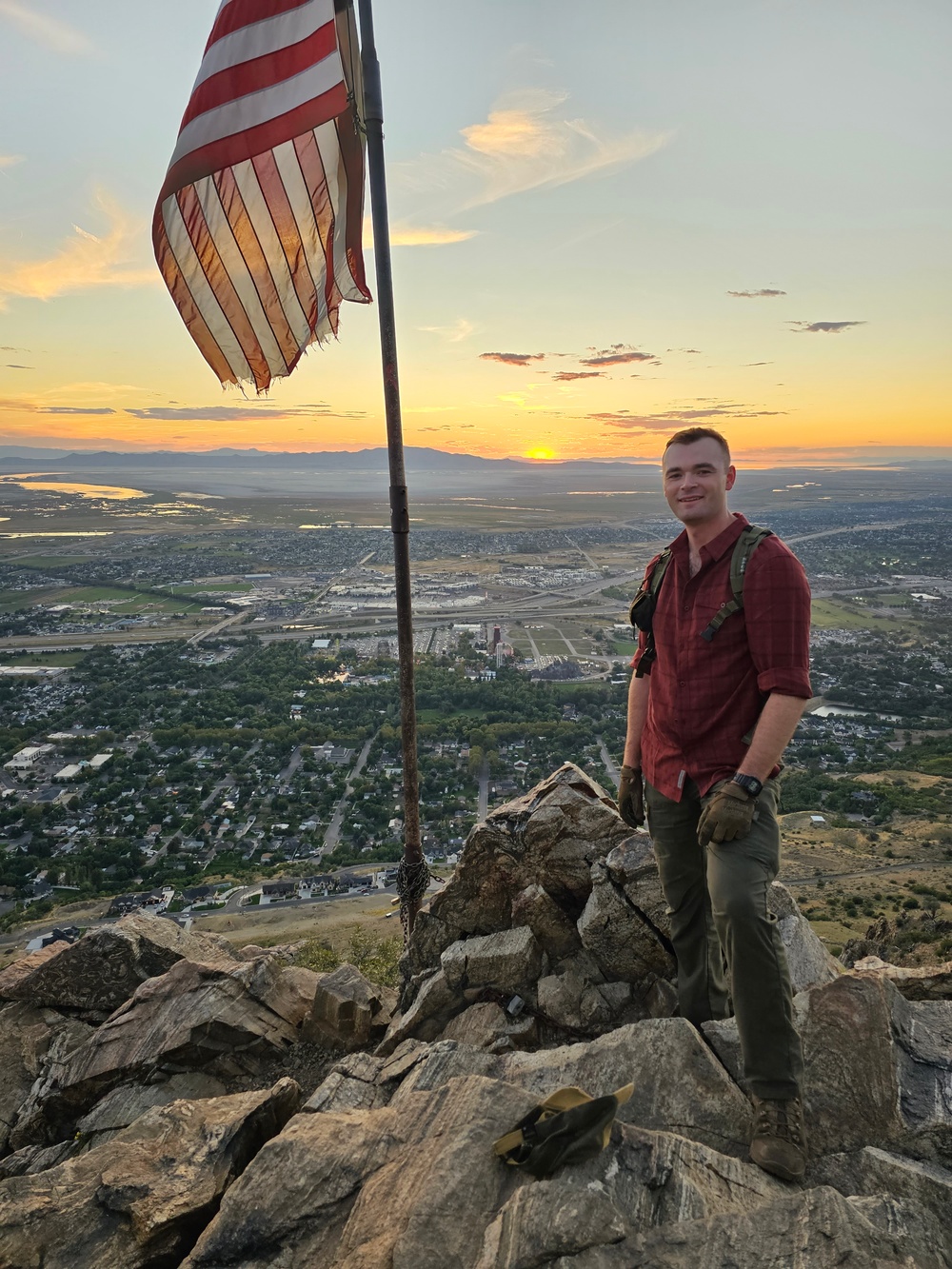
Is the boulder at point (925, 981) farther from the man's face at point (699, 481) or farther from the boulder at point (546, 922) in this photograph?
the man's face at point (699, 481)

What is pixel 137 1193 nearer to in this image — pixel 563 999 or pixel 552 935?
pixel 563 999

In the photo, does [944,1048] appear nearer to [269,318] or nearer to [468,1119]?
[468,1119]

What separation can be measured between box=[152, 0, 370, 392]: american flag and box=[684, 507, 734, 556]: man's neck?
382 cm

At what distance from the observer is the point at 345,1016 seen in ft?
20.4

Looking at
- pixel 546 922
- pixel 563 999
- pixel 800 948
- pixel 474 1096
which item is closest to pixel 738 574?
pixel 474 1096

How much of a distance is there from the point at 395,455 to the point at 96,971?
600 cm

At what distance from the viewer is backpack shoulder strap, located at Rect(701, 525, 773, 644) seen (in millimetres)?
3496

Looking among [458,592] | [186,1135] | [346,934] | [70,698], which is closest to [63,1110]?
[186,1135]

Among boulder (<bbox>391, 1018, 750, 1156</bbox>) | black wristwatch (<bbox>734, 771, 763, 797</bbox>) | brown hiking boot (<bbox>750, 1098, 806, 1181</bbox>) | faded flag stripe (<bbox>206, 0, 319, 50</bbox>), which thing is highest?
faded flag stripe (<bbox>206, 0, 319, 50</bbox>)

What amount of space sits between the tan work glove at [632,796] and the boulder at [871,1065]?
132cm

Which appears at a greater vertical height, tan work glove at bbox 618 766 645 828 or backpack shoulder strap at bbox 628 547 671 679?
backpack shoulder strap at bbox 628 547 671 679

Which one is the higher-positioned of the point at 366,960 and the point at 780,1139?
the point at 780,1139

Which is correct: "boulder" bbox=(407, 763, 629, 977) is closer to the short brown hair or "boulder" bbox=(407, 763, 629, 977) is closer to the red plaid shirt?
the red plaid shirt

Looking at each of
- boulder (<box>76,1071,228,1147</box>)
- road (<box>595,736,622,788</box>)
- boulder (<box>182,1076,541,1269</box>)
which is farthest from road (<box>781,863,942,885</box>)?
boulder (<box>182,1076,541,1269</box>)
